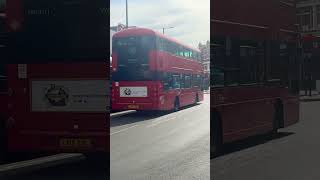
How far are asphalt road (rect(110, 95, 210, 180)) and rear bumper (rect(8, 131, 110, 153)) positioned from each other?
0.37 m

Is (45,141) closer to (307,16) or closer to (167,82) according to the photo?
(167,82)

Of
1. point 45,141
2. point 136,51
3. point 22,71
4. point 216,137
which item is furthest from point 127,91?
point 22,71

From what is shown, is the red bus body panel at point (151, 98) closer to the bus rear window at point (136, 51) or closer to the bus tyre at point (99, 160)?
the bus rear window at point (136, 51)

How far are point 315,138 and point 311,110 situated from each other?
0.56ft

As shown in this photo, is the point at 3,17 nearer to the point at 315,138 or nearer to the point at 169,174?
the point at 169,174

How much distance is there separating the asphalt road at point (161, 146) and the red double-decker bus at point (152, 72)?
7 cm

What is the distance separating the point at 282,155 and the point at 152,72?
0.94 m

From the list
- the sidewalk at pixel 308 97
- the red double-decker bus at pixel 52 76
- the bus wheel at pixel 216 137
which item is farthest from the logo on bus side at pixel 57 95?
the sidewalk at pixel 308 97

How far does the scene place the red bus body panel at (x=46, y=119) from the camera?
8.92 ft

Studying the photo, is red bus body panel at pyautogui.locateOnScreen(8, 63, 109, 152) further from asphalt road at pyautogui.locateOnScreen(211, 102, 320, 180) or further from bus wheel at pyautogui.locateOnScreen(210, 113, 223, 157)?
asphalt road at pyautogui.locateOnScreen(211, 102, 320, 180)

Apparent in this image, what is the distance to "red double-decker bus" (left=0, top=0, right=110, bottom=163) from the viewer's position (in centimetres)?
275

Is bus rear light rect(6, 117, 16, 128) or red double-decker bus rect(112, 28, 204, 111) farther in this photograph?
bus rear light rect(6, 117, 16, 128)

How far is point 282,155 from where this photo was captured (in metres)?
2.49

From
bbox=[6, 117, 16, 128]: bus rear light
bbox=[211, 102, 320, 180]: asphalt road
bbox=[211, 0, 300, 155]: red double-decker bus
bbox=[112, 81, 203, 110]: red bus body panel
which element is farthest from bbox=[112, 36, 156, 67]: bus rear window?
bbox=[6, 117, 16, 128]: bus rear light
